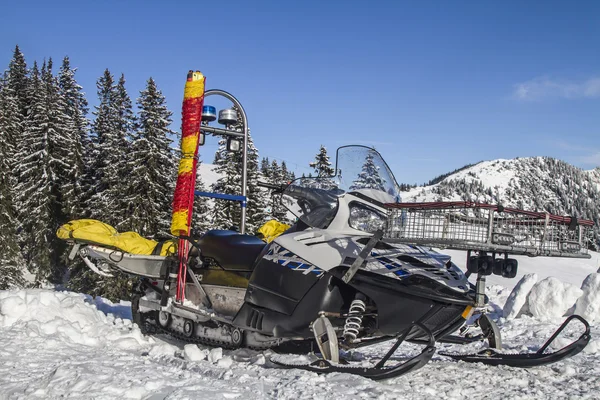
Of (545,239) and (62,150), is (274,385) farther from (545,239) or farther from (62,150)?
(62,150)

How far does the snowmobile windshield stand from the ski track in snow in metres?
1.45

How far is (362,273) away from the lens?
4.34m

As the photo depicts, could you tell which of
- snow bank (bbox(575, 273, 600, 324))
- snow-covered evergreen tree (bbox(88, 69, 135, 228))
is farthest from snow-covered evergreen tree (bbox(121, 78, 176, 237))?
snow bank (bbox(575, 273, 600, 324))

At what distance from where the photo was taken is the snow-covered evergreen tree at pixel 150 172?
24859 millimetres

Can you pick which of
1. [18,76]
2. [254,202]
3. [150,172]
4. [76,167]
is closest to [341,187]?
[254,202]

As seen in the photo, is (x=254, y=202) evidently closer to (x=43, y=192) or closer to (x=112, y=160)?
(x=112, y=160)

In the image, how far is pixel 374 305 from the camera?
4.51 metres

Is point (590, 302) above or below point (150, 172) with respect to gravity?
below

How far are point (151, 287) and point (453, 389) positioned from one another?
4259mm

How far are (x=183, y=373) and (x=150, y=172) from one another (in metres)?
22.3

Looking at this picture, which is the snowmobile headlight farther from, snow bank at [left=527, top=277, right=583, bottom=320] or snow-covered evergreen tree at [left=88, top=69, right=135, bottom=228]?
snow-covered evergreen tree at [left=88, top=69, right=135, bottom=228]

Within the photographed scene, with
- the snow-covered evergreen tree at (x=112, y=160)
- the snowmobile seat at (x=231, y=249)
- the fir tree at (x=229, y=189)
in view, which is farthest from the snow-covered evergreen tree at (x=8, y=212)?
the snowmobile seat at (x=231, y=249)

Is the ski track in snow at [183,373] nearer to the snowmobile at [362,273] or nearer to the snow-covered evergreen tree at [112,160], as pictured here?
the snowmobile at [362,273]

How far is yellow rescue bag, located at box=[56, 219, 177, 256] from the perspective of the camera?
6316 millimetres
